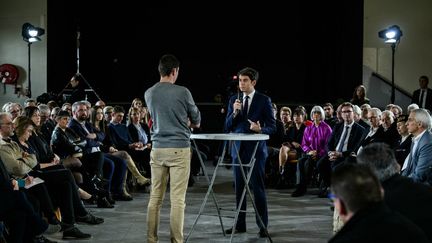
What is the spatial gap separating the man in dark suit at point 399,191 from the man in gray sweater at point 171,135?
1.93m

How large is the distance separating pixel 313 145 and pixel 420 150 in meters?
3.62

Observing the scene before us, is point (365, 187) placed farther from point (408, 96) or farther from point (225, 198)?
point (408, 96)

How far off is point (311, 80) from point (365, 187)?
471 inches

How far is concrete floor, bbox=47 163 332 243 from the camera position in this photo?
561 cm

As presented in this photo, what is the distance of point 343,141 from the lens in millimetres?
8055

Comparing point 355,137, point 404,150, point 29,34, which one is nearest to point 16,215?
point 404,150

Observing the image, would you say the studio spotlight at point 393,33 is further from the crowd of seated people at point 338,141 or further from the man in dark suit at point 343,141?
the man in dark suit at point 343,141

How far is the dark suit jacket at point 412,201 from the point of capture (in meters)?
2.76

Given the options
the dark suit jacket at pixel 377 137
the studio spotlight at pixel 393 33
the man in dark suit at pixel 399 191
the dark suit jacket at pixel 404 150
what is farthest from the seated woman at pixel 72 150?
the studio spotlight at pixel 393 33

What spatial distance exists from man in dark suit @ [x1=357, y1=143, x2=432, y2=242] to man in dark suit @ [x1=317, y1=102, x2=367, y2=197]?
16.1 feet

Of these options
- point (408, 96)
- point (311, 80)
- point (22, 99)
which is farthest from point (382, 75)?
point (22, 99)

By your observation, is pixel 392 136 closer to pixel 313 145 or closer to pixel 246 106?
pixel 313 145

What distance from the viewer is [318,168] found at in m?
8.33

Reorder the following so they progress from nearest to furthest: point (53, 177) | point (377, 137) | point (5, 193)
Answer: point (5, 193)
point (53, 177)
point (377, 137)
